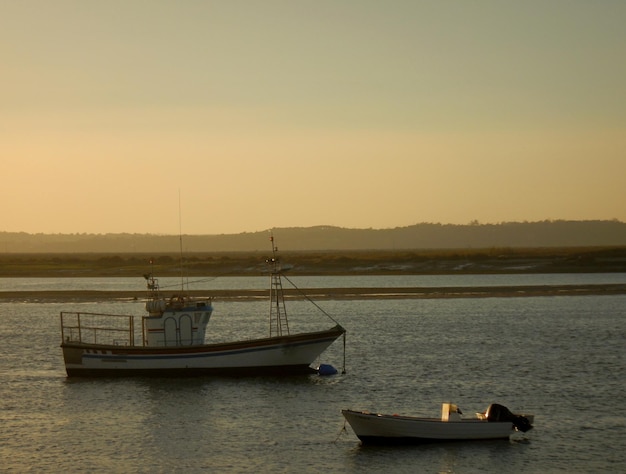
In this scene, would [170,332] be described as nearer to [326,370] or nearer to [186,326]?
[186,326]

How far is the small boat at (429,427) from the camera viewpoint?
3234cm

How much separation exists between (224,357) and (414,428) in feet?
53.2

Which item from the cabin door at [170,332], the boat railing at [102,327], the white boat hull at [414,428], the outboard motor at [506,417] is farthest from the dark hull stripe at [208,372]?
the boat railing at [102,327]

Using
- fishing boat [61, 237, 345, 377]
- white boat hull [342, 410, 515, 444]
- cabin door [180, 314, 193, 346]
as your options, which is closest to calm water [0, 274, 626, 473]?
white boat hull [342, 410, 515, 444]

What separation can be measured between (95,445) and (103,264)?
16792cm

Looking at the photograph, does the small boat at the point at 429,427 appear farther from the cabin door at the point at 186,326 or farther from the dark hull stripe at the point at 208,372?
the cabin door at the point at 186,326

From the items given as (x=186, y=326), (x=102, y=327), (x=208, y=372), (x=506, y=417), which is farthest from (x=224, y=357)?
(x=102, y=327)

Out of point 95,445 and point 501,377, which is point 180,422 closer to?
point 95,445

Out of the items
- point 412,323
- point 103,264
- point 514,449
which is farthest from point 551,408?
Answer: point 103,264

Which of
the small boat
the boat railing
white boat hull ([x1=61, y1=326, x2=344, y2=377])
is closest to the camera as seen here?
the small boat

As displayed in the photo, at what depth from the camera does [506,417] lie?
3331cm

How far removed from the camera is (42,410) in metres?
40.6

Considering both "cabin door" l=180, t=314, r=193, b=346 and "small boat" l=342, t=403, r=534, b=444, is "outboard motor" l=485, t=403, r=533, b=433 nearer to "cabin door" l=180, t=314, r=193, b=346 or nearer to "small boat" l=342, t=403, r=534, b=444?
"small boat" l=342, t=403, r=534, b=444

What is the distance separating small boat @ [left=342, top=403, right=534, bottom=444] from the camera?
1273 inches
